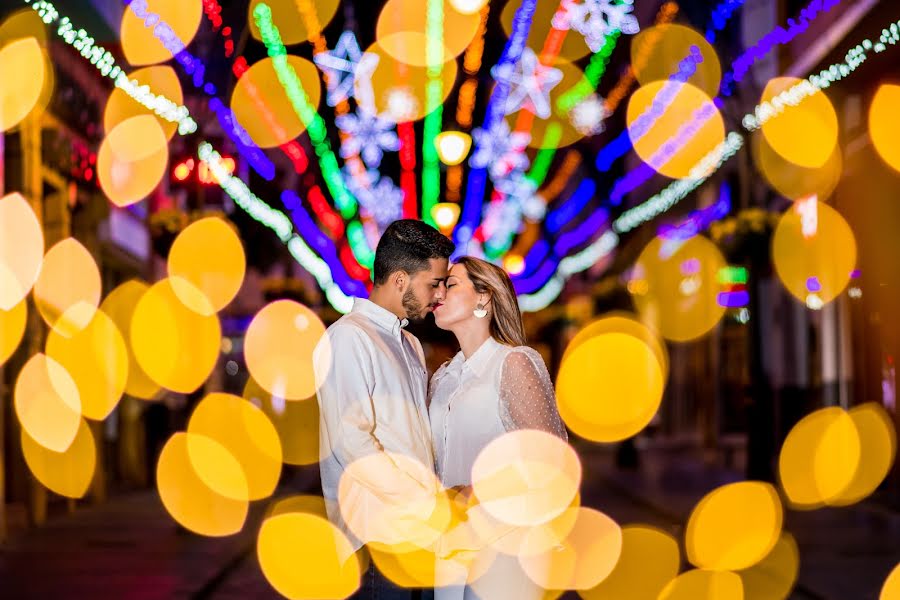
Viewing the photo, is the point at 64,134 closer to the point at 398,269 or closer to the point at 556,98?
the point at 556,98

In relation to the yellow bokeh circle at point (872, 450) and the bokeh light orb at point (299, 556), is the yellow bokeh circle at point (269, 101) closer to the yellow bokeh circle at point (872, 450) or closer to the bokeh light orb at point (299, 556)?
the bokeh light orb at point (299, 556)

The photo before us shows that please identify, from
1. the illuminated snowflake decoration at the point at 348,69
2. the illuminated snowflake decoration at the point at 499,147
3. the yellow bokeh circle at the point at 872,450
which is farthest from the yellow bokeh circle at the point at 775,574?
the illuminated snowflake decoration at the point at 499,147

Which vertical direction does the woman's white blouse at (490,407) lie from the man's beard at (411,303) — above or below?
below

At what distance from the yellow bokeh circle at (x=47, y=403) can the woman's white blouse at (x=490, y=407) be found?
12.0 m

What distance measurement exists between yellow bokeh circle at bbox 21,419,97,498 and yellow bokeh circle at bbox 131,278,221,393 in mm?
4190

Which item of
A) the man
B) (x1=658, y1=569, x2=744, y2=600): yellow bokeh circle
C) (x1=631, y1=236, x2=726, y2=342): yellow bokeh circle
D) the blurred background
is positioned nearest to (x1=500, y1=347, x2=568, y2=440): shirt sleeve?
the man

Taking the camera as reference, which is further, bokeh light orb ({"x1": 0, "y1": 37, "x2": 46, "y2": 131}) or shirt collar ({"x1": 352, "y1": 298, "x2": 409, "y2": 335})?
bokeh light orb ({"x1": 0, "y1": 37, "x2": 46, "y2": 131})

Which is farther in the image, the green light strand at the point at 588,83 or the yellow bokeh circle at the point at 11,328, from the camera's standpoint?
the green light strand at the point at 588,83

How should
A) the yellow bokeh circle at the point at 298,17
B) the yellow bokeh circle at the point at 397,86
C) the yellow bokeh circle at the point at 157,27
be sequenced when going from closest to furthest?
the yellow bokeh circle at the point at 157,27 → the yellow bokeh circle at the point at 298,17 → the yellow bokeh circle at the point at 397,86

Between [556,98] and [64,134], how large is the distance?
320 inches

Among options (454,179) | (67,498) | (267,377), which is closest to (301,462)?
(454,179)

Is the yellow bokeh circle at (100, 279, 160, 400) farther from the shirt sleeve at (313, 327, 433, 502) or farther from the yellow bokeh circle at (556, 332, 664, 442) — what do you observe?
the shirt sleeve at (313, 327, 433, 502)

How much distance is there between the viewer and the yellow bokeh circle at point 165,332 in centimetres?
2686

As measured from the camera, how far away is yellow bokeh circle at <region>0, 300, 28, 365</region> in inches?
605
